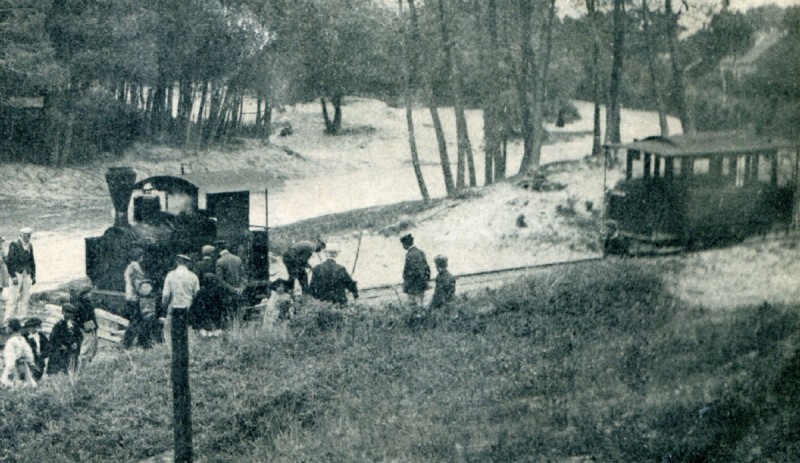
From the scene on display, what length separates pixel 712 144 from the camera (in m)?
16.0

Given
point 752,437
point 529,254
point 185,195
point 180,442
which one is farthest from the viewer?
point 529,254

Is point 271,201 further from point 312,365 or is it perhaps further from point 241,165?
point 312,365

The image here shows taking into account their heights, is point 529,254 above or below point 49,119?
below

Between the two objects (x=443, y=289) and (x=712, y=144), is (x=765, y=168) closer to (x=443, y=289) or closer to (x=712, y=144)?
(x=712, y=144)

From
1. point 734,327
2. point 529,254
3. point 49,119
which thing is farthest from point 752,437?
point 49,119

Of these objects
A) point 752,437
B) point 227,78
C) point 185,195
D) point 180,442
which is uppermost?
point 227,78

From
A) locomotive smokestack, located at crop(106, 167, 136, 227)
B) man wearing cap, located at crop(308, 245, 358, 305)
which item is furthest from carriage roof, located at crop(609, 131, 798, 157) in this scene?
locomotive smokestack, located at crop(106, 167, 136, 227)

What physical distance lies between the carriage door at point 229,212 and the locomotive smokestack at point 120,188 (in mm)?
1473

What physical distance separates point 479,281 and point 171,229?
6169 mm

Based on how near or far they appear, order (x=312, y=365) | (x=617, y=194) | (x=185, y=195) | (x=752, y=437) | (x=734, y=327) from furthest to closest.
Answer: (x=617, y=194), (x=185, y=195), (x=312, y=365), (x=734, y=327), (x=752, y=437)

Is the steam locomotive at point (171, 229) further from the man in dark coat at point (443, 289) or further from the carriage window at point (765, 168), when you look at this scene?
the carriage window at point (765, 168)

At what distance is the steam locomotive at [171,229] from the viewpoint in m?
14.6

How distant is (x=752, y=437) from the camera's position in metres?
6.43

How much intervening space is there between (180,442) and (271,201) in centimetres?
2545
